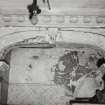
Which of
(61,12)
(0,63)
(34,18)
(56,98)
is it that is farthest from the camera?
(56,98)

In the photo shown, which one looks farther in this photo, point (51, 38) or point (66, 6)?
point (51, 38)

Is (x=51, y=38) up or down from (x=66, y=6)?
down

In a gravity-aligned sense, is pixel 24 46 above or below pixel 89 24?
below

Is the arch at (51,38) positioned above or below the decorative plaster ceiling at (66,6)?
below

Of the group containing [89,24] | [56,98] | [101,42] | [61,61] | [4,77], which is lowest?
[56,98]

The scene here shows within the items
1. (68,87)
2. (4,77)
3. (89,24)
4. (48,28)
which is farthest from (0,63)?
(89,24)

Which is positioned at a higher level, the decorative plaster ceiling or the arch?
the decorative plaster ceiling

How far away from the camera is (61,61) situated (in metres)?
4.54

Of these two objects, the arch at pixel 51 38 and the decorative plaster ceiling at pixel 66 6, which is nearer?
the decorative plaster ceiling at pixel 66 6

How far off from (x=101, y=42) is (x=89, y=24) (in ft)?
1.38

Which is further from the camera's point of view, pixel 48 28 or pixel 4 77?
pixel 4 77

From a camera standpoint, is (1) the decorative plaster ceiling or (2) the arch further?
(2) the arch

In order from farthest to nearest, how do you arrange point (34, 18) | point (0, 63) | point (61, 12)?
point (0, 63), point (61, 12), point (34, 18)

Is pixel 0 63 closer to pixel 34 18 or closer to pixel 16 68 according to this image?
pixel 16 68
